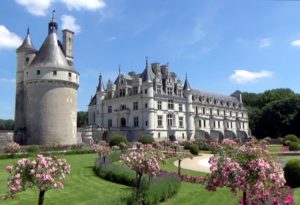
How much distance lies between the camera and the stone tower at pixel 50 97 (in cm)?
3616

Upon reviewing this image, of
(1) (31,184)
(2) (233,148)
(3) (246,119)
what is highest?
(3) (246,119)

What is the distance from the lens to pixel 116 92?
54.3 m

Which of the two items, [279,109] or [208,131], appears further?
[279,109]

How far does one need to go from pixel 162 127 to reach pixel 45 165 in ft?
142

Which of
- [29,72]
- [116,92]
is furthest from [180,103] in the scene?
[29,72]

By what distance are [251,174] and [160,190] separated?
5.84 meters

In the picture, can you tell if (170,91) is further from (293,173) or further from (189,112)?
(293,173)

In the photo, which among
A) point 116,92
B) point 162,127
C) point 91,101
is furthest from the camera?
point 91,101

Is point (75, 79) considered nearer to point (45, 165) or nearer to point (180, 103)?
point (180, 103)

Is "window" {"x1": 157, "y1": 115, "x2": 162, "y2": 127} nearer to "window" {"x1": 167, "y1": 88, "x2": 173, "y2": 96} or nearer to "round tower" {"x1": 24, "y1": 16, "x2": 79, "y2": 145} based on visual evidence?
"window" {"x1": 167, "y1": 88, "x2": 173, "y2": 96}

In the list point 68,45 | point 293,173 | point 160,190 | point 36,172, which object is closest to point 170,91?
point 68,45

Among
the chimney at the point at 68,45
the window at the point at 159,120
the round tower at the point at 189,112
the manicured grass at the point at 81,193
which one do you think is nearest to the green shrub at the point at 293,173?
the manicured grass at the point at 81,193

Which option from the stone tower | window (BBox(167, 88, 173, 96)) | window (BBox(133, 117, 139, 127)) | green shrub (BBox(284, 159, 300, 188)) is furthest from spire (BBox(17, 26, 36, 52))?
green shrub (BBox(284, 159, 300, 188))

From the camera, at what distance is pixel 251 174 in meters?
7.23
